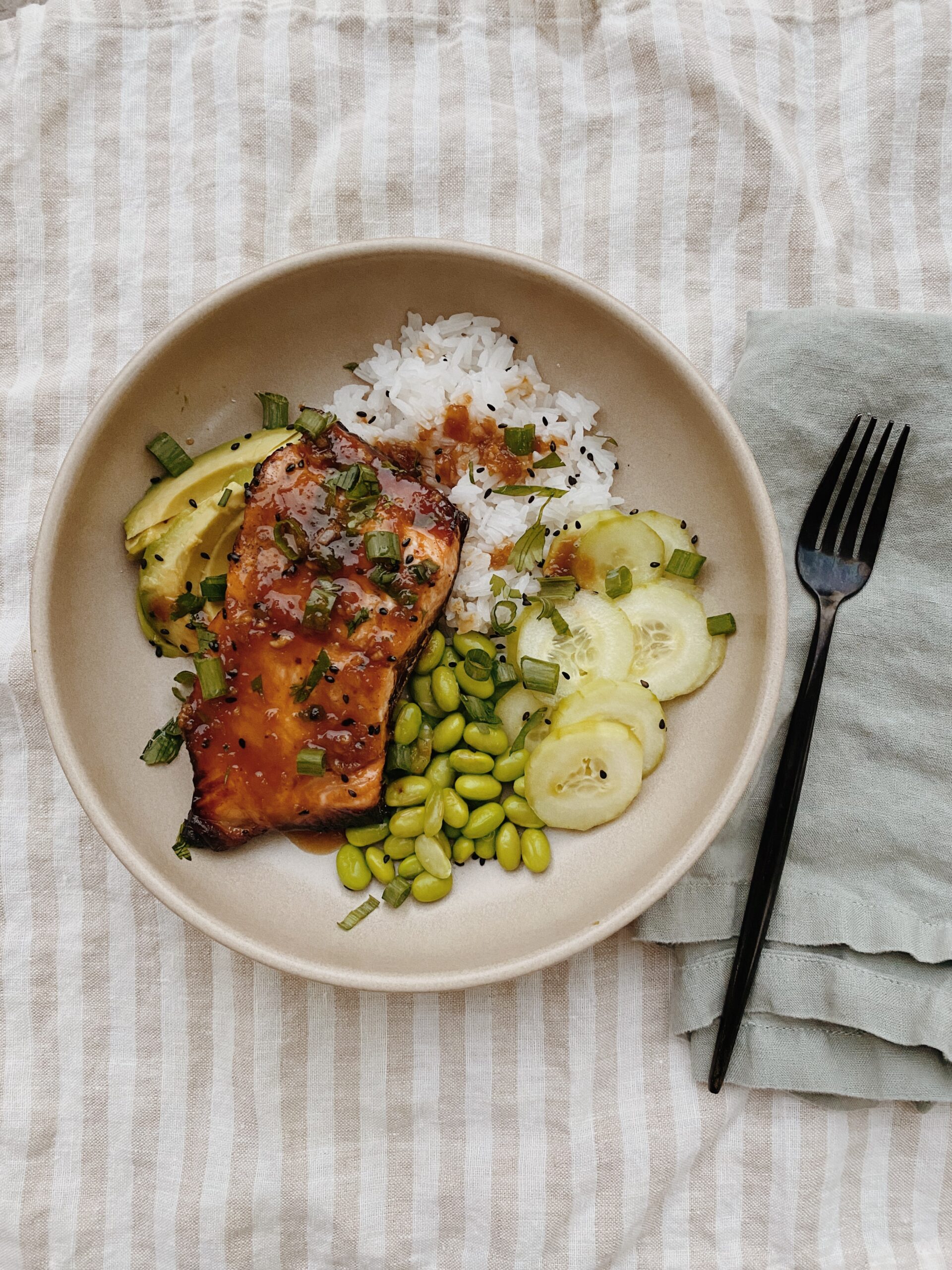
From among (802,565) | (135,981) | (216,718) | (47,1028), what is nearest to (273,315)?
(216,718)

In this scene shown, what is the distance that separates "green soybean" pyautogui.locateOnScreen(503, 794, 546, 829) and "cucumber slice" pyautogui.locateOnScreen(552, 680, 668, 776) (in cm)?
30

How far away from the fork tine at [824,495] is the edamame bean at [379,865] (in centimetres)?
185

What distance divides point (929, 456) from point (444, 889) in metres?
2.29

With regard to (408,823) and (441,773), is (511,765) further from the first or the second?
(408,823)

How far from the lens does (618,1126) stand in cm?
357

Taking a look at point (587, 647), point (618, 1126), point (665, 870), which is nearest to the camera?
point (665, 870)

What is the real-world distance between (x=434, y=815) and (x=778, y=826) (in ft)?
3.95

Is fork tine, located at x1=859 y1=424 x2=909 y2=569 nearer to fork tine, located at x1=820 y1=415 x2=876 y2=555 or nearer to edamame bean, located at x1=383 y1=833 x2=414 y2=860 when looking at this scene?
fork tine, located at x1=820 y1=415 x2=876 y2=555

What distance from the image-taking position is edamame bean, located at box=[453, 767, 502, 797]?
10.5 feet

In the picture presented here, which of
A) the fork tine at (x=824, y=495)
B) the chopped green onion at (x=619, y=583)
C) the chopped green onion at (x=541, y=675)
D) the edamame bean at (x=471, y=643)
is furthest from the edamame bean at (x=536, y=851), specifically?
the fork tine at (x=824, y=495)

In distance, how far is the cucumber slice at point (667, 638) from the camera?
3.21 metres

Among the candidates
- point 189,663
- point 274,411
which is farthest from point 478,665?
point 274,411

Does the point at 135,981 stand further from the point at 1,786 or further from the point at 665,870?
the point at 665,870

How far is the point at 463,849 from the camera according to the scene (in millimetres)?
3254
